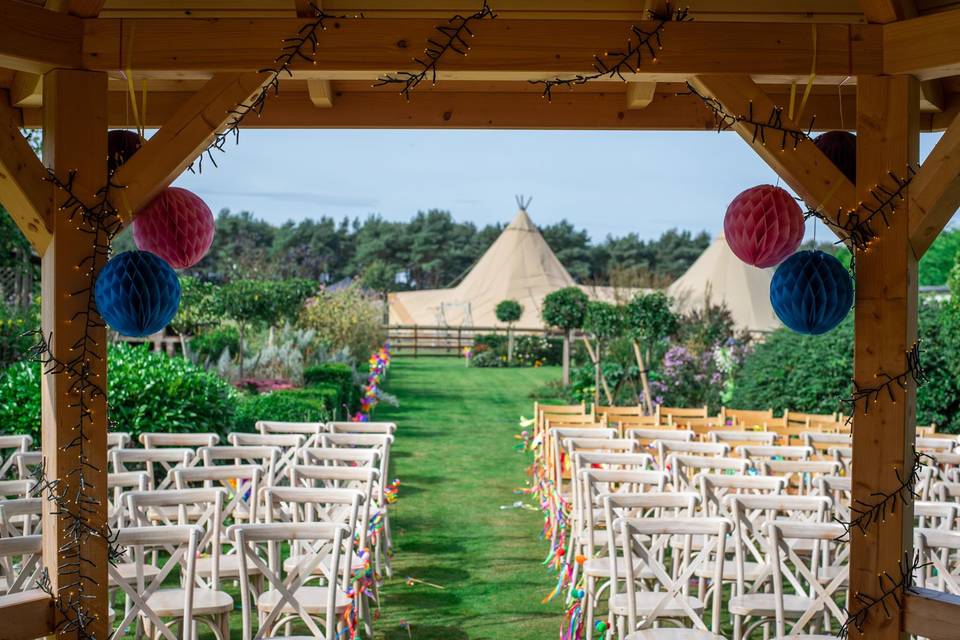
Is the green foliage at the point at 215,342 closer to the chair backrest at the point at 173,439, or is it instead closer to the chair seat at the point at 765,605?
the chair backrest at the point at 173,439

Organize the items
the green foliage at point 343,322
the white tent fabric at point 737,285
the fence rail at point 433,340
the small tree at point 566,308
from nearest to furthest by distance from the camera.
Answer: the small tree at point 566,308, the green foliage at point 343,322, the white tent fabric at point 737,285, the fence rail at point 433,340

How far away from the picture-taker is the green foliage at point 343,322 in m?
17.2

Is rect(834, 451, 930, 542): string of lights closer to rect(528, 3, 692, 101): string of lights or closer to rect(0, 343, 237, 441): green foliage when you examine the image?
rect(528, 3, 692, 101): string of lights

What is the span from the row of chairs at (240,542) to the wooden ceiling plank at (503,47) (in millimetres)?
1626

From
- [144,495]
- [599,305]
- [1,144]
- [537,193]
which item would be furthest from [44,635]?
[537,193]

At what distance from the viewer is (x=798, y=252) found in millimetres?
3467

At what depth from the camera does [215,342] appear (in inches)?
642

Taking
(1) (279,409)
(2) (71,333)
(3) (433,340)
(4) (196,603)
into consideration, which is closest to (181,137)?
(2) (71,333)

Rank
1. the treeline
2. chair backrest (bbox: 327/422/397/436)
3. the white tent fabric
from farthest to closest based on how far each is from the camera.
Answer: the treeline, the white tent fabric, chair backrest (bbox: 327/422/397/436)

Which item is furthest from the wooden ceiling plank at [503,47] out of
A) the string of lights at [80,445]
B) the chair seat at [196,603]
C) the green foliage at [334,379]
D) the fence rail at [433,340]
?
the fence rail at [433,340]

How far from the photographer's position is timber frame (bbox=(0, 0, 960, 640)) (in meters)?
3.22

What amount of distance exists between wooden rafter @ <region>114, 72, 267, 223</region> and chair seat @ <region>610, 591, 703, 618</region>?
2374 millimetres

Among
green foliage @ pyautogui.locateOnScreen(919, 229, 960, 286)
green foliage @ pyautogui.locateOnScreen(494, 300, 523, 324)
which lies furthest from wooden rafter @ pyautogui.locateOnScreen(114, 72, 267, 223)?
green foliage @ pyautogui.locateOnScreen(919, 229, 960, 286)

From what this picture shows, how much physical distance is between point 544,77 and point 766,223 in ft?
3.13
